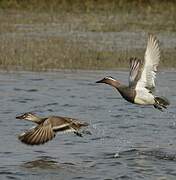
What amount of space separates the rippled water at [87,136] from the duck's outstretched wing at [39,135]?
1.43ft

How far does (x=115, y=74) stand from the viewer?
20.2 meters

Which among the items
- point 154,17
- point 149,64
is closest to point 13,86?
point 149,64

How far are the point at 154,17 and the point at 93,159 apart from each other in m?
21.4

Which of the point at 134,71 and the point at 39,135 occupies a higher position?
the point at 134,71

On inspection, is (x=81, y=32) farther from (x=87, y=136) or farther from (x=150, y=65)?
(x=150, y=65)

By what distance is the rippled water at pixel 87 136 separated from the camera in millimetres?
11367

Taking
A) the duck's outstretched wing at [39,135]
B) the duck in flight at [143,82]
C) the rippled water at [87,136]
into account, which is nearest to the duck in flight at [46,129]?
the duck's outstretched wing at [39,135]

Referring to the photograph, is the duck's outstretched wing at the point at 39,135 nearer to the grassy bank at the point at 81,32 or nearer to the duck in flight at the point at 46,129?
the duck in flight at the point at 46,129

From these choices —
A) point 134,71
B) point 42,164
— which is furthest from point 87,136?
point 42,164

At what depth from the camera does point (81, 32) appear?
A: 91.7ft

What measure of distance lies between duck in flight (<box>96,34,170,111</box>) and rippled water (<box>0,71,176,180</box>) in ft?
2.51

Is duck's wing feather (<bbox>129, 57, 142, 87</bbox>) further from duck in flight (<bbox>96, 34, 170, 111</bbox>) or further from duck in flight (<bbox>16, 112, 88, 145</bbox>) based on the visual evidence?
duck in flight (<bbox>16, 112, 88, 145</bbox>)

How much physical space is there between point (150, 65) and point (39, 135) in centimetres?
258

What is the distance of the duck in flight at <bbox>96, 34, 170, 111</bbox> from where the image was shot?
12539 mm
